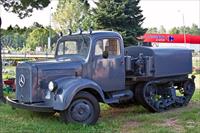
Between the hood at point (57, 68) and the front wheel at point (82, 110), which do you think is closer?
the front wheel at point (82, 110)

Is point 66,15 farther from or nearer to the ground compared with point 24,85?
farther from the ground

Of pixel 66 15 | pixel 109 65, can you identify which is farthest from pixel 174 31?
pixel 109 65

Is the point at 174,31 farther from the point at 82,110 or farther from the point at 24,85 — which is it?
the point at 24,85

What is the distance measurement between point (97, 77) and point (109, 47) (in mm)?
859

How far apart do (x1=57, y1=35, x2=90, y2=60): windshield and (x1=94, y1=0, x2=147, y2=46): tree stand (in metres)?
19.4

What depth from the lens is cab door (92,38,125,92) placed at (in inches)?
381

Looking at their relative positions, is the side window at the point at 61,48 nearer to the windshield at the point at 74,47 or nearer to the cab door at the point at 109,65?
the windshield at the point at 74,47

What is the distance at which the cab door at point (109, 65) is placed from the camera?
967 centimetres

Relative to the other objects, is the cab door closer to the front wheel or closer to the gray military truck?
the gray military truck

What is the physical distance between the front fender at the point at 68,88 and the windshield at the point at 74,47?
0.81 meters

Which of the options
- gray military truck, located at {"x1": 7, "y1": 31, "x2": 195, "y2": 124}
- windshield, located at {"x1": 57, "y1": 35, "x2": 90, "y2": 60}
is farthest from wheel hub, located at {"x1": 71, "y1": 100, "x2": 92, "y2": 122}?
windshield, located at {"x1": 57, "y1": 35, "x2": 90, "y2": 60}

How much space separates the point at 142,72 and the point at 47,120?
3.05 m

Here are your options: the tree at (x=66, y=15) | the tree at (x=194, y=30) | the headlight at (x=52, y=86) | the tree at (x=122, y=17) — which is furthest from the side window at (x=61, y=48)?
the tree at (x=194, y=30)

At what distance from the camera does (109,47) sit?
10039 mm
